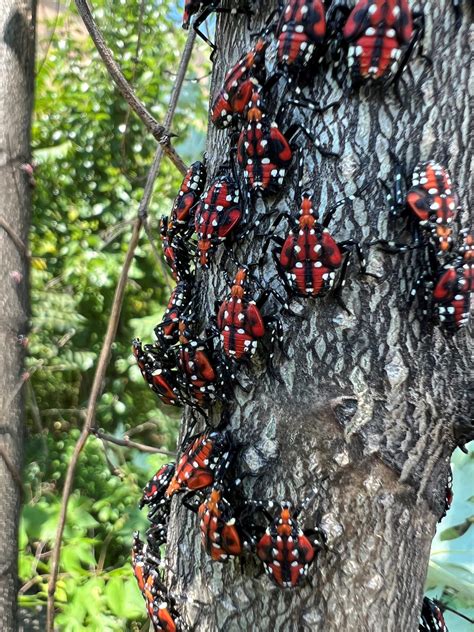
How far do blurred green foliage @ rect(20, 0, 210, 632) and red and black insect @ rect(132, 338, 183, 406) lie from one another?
397 centimetres

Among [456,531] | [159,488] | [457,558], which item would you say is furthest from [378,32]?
[456,531]

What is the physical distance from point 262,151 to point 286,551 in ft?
3.06

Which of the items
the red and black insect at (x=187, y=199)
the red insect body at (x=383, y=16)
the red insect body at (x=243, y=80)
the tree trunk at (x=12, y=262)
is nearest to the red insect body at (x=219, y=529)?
the red and black insect at (x=187, y=199)

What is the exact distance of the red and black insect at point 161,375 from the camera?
1.83m

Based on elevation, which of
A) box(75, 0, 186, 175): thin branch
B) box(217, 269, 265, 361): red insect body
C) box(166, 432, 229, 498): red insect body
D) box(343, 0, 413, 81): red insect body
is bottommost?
box(166, 432, 229, 498): red insect body

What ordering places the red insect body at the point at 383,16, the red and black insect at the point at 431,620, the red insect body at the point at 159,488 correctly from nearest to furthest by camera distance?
the red insect body at the point at 383,16, the red and black insect at the point at 431,620, the red insect body at the point at 159,488

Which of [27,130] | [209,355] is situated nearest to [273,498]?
[209,355]

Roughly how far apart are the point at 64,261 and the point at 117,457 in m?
2.30

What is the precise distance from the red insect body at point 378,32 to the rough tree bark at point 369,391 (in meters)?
0.09

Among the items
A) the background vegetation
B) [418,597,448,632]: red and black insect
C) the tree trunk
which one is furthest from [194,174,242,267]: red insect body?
the background vegetation

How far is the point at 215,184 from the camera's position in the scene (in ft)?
5.18

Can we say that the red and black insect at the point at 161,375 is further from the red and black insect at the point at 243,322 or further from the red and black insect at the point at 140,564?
the red and black insect at the point at 140,564

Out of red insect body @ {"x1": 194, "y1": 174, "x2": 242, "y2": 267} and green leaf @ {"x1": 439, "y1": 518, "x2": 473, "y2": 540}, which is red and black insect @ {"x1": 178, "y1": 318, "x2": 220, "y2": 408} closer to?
red insect body @ {"x1": 194, "y1": 174, "x2": 242, "y2": 267}

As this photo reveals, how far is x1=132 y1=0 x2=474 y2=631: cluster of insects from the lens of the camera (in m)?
1.32
